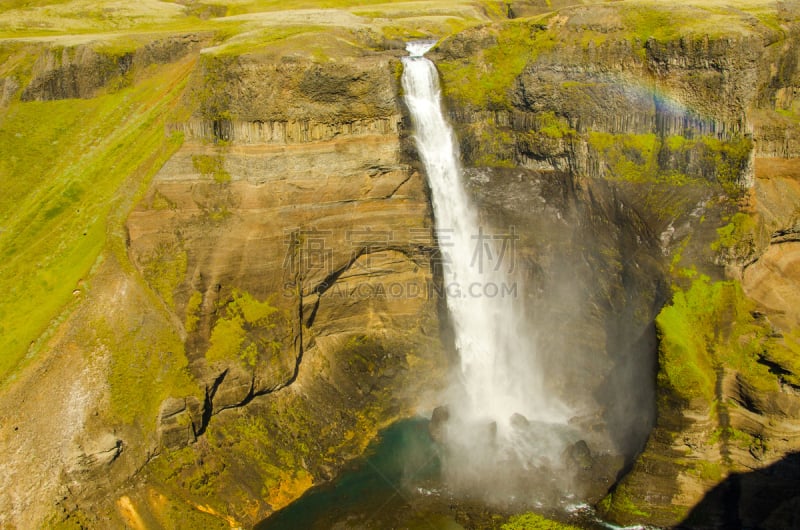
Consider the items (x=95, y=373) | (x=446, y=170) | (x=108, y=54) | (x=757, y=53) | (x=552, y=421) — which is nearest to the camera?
(x=95, y=373)

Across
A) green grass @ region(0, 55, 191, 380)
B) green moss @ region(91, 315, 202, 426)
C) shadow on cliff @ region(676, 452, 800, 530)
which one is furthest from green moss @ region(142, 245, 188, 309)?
shadow on cliff @ region(676, 452, 800, 530)

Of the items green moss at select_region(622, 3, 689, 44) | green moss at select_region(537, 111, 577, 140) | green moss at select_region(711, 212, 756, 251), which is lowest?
green moss at select_region(711, 212, 756, 251)

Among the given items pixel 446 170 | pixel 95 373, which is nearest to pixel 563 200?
pixel 446 170

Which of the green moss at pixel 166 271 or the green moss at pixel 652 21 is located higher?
the green moss at pixel 652 21

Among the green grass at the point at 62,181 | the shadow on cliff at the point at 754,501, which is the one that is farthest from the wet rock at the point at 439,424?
the green grass at the point at 62,181

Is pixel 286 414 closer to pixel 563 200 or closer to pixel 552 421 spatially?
pixel 552 421

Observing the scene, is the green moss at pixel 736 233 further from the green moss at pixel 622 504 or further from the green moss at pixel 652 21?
the green moss at pixel 622 504

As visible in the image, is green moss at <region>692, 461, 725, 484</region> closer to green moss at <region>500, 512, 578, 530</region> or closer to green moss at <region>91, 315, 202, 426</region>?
green moss at <region>500, 512, 578, 530</region>
